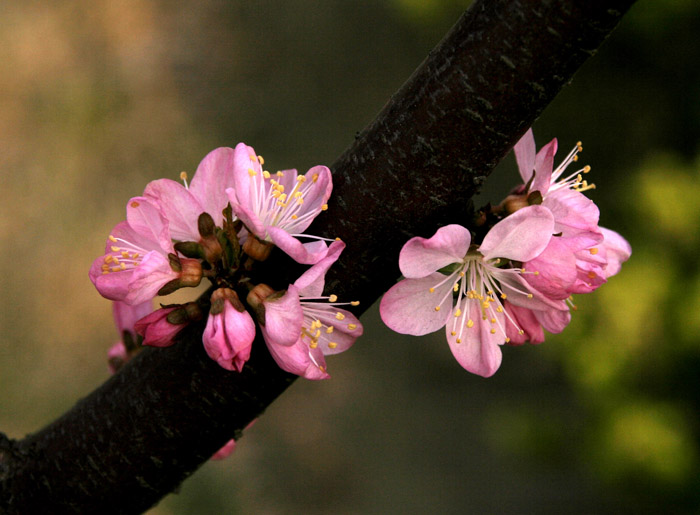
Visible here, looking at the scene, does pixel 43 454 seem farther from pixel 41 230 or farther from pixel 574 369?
Result: pixel 41 230

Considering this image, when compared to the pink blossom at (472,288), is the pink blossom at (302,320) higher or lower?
lower

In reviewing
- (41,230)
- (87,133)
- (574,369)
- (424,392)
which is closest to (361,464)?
(424,392)

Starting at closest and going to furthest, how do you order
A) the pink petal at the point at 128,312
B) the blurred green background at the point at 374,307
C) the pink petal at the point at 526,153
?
the pink petal at the point at 526,153
the pink petal at the point at 128,312
the blurred green background at the point at 374,307

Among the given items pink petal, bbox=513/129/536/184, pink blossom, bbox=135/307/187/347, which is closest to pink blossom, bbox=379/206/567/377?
pink petal, bbox=513/129/536/184

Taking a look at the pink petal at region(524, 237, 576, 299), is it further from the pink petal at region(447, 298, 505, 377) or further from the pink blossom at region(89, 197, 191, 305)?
the pink blossom at region(89, 197, 191, 305)

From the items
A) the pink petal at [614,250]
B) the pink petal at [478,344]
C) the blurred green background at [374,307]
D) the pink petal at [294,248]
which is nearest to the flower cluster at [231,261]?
the pink petal at [294,248]

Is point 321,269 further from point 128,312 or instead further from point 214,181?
point 128,312

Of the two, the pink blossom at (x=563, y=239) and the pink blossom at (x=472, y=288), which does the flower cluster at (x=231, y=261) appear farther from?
the pink blossom at (x=563, y=239)
